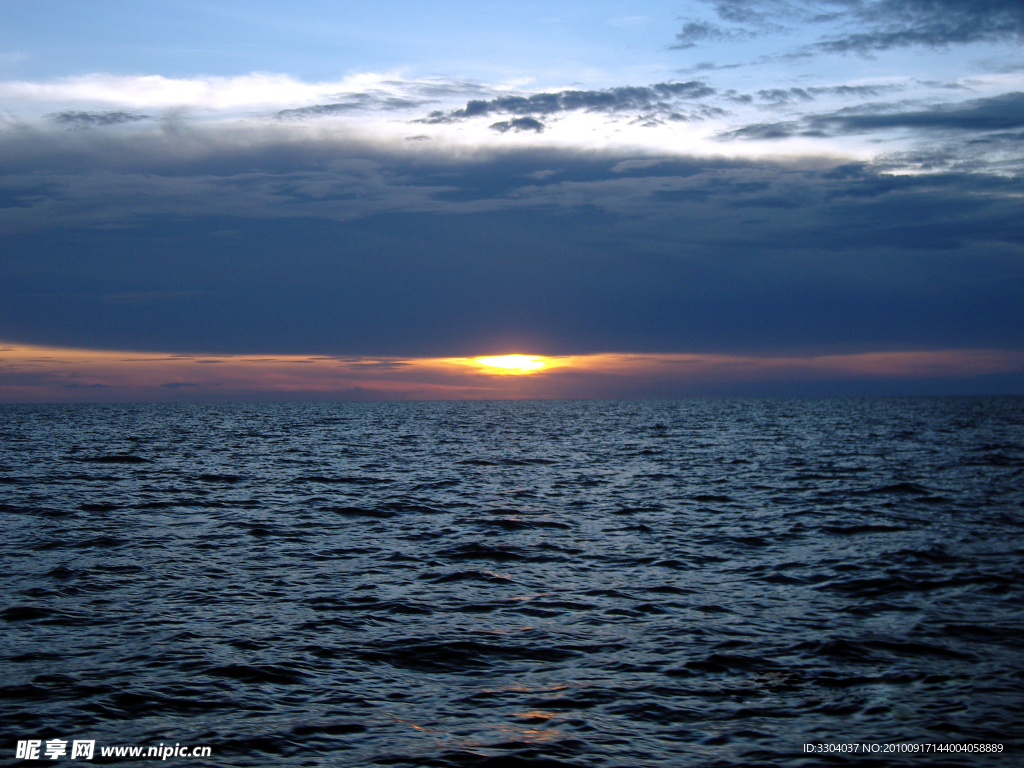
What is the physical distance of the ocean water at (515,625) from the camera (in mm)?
9180

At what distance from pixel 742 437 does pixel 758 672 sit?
6468 centimetres

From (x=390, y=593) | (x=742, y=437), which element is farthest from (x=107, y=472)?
(x=742, y=437)

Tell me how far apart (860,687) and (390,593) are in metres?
9.00

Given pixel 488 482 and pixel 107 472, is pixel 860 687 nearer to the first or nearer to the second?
pixel 488 482

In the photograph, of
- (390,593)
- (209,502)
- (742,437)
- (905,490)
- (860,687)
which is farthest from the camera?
(742,437)

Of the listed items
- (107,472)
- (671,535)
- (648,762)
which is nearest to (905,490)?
(671,535)

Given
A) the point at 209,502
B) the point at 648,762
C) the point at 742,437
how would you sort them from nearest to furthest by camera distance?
the point at 648,762 → the point at 209,502 → the point at 742,437

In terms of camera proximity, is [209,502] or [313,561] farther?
[209,502]

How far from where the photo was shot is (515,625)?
13.5 meters

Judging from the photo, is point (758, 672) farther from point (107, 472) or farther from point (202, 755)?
point (107, 472)

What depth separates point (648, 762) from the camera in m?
8.49

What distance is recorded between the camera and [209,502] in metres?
29.0

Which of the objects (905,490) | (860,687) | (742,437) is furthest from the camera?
(742,437)

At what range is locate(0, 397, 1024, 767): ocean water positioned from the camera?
9.18 m
